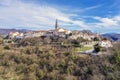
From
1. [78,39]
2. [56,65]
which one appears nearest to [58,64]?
[56,65]

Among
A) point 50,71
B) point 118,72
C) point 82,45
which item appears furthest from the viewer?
point 82,45

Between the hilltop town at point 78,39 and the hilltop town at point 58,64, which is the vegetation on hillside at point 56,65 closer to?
the hilltop town at point 58,64

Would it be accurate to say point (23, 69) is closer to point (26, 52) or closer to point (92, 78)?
point (26, 52)

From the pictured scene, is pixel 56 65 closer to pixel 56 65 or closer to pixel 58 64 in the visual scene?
pixel 56 65

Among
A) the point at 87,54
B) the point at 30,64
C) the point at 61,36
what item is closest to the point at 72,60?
the point at 87,54

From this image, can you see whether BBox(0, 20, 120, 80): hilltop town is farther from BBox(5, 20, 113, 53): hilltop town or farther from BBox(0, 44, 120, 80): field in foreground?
BBox(5, 20, 113, 53): hilltop town

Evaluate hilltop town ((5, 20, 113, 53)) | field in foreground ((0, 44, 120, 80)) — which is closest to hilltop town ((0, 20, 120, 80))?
field in foreground ((0, 44, 120, 80))

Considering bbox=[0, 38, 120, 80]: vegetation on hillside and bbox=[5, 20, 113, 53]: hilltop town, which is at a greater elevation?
bbox=[5, 20, 113, 53]: hilltop town

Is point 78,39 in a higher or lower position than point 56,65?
higher

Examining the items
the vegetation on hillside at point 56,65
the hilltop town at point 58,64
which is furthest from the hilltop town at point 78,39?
the vegetation on hillside at point 56,65

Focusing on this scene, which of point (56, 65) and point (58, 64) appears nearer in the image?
point (56, 65)

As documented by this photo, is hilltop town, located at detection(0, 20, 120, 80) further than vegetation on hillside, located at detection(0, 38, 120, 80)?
Yes
